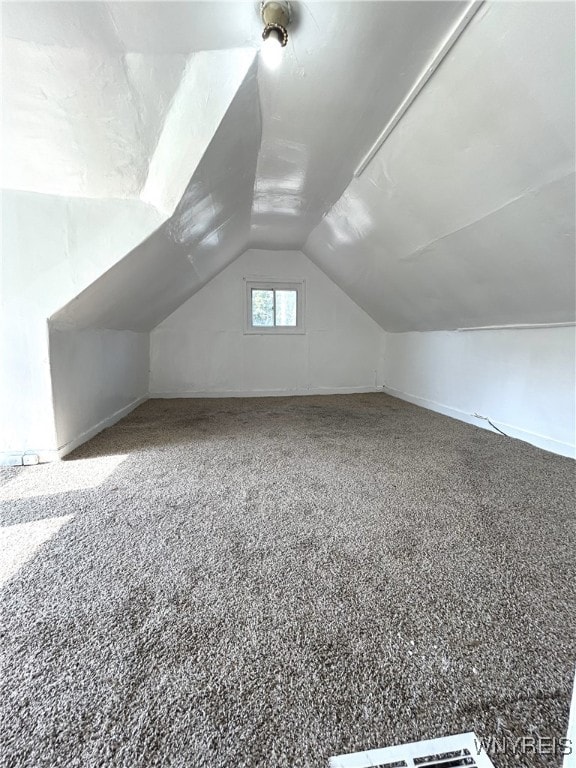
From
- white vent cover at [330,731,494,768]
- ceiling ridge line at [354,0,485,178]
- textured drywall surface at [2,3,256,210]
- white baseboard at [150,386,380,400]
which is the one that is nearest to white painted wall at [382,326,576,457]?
white baseboard at [150,386,380,400]

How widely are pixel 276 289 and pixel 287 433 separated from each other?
8.78 feet

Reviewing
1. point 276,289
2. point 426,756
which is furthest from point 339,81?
point 276,289

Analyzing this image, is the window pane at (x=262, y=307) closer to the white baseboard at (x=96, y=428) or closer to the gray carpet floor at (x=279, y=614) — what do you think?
the white baseboard at (x=96, y=428)

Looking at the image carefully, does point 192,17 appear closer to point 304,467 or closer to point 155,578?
point 155,578

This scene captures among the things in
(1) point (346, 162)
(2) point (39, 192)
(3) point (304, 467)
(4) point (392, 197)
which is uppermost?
(1) point (346, 162)

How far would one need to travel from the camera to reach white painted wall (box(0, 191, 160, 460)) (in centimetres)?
194

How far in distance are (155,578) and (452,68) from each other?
2372mm

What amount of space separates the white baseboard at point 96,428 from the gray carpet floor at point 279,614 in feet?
0.81

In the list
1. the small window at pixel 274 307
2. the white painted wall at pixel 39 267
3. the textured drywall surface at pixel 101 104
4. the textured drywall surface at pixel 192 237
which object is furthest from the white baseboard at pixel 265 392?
the textured drywall surface at pixel 101 104

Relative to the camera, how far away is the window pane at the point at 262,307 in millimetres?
4961

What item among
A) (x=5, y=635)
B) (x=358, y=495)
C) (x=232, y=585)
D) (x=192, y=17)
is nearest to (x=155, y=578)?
(x=232, y=585)

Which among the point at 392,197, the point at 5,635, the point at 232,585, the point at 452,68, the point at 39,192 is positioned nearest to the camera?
the point at 5,635

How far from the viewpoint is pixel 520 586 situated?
45.5 inches

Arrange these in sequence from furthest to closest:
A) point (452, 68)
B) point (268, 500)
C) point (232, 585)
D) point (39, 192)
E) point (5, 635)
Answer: point (39, 192), point (268, 500), point (452, 68), point (232, 585), point (5, 635)
